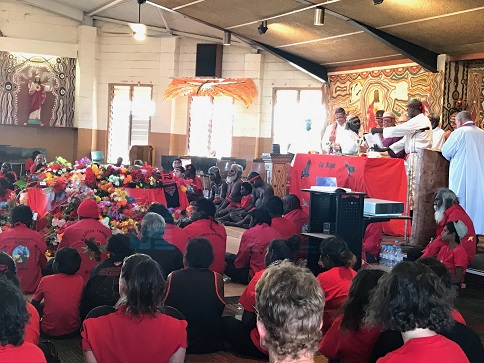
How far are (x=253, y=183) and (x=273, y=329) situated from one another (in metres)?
8.83

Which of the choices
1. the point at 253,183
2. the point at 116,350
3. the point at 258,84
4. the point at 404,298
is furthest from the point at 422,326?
the point at 258,84

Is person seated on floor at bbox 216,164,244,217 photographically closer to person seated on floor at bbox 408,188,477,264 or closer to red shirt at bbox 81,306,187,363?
person seated on floor at bbox 408,188,477,264

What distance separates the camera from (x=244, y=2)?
10969 millimetres

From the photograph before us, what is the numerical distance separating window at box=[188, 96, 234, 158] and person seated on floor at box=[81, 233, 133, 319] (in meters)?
11.5

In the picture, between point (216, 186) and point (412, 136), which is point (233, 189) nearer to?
point (216, 186)

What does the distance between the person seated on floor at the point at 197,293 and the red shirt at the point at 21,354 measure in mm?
1770

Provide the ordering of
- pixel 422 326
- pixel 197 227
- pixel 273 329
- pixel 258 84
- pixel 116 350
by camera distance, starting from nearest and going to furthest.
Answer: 1. pixel 273 329
2. pixel 422 326
3. pixel 116 350
4. pixel 197 227
5. pixel 258 84

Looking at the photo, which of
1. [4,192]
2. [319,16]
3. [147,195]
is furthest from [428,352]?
[319,16]

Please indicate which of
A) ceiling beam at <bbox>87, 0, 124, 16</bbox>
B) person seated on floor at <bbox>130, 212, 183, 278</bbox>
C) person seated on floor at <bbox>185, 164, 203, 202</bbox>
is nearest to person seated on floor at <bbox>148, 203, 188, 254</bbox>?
person seated on floor at <bbox>130, 212, 183, 278</bbox>

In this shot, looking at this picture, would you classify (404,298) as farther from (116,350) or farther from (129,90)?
(129,90)

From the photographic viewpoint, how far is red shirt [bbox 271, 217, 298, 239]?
6.70 meters

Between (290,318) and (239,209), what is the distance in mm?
8961

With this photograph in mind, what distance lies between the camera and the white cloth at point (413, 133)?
7.98 m

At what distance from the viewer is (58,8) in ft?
52.4
